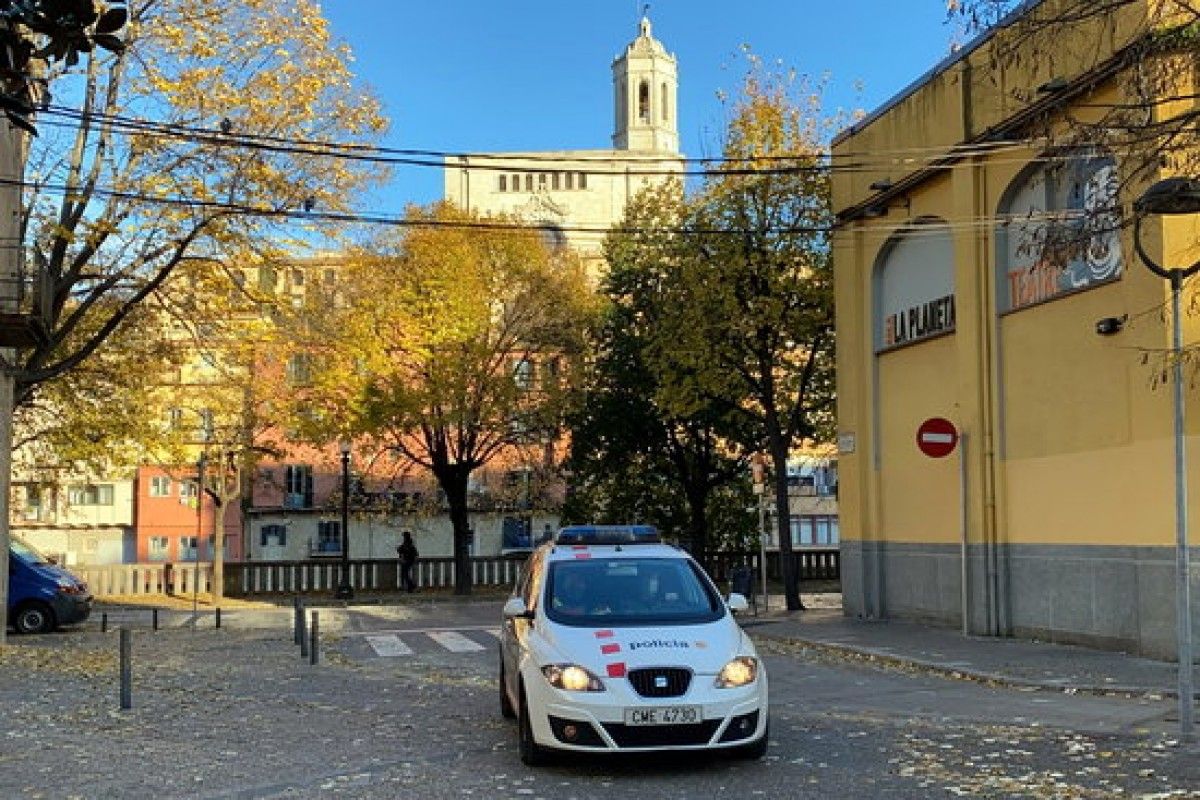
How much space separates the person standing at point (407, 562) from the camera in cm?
3459

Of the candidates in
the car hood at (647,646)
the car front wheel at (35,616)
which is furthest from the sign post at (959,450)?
the car front wheel at (35,616)

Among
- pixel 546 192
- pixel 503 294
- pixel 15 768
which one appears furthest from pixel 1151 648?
pixel 546 192

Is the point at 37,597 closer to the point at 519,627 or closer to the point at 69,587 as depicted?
the point at 69,587

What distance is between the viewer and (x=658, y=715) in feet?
25.4

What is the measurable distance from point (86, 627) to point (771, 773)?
67.5 feet

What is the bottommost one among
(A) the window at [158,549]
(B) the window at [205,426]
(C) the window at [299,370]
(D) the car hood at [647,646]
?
(A) the window at [158,549]

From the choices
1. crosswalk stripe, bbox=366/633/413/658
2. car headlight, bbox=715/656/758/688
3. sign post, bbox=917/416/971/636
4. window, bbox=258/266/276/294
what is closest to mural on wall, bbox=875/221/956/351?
sign post, bbox=917/416/971/636

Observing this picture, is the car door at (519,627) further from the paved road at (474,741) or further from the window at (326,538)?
the window at (326,538)

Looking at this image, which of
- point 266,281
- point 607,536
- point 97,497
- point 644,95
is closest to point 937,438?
point 607,536

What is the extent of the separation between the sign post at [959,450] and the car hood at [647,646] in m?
8.79

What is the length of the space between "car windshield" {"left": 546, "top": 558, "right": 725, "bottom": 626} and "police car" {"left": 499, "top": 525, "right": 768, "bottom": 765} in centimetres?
1

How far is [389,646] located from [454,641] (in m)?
1.26

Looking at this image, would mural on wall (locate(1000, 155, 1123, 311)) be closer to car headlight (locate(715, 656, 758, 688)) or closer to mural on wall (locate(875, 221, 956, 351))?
mural on wall (locate(875, 221, 956, 351))

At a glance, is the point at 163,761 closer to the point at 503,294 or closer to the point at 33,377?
the point at 33,377
